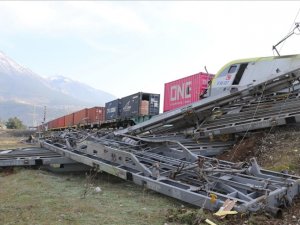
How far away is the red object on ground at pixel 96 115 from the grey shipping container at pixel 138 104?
7420 mm

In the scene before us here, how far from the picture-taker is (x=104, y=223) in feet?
17.0

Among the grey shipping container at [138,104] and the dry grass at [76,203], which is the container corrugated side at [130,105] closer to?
the grey shipping container at [138,104]

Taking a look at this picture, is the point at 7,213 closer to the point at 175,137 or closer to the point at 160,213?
the point at 160,213

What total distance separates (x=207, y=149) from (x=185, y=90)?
1576 centimetres

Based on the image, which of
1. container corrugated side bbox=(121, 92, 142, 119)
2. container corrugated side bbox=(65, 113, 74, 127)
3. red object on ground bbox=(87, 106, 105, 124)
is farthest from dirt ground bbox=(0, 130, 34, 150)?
container corrugated side bbox=(121, 92, 142, 119)

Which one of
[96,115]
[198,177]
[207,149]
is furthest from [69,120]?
[198,177]

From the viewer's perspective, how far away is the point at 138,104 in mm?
33219

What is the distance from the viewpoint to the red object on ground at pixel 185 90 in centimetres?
2397

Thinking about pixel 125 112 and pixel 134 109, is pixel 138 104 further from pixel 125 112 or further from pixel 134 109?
pixel 125 112

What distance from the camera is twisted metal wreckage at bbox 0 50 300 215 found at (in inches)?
231

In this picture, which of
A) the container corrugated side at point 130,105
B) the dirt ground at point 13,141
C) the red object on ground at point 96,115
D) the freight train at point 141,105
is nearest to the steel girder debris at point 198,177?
the freight train at point 141,105

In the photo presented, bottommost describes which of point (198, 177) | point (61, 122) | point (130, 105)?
point (198, 177)

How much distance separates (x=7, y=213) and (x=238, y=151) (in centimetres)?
554

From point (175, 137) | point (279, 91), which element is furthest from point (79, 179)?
point (279, 91)
